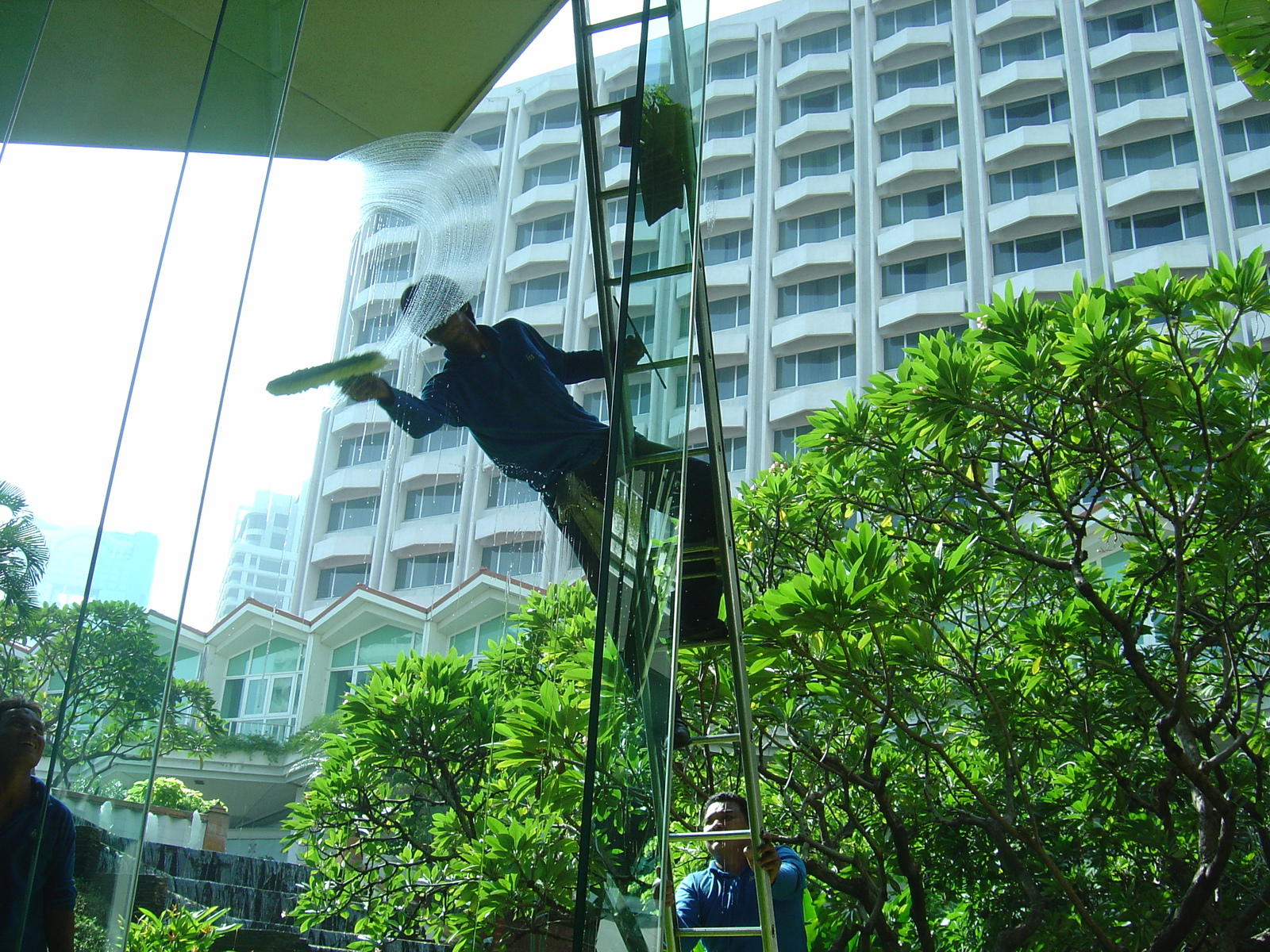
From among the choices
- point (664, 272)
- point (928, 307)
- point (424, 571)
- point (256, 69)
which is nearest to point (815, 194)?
point (928, 307)

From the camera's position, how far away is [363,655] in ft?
14.4

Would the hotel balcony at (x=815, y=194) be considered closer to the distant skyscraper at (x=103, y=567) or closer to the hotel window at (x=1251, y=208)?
the hotel window at (x=1251, y=208)

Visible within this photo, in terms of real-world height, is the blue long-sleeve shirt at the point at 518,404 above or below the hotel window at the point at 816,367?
below

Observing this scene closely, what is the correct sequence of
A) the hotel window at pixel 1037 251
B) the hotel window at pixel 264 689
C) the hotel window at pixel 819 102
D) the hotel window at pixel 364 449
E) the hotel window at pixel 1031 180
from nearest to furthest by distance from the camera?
the hotel window at pixel 264 689 → the hotel window at pixel 364 449 → the hotel window at pixel 1037 251 → the hotel window at pixel 1031 180 → the hotel window at pixel 819 102

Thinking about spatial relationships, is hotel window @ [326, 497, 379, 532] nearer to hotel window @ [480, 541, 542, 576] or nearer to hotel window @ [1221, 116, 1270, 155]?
hotel window @ [480, 541, 542, 576]

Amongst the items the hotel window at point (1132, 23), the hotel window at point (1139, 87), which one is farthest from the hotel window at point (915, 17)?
the hotel window at point (1139, 87)

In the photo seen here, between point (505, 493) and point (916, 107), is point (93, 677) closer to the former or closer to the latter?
point (505, 493)

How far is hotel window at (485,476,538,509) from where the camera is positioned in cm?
467

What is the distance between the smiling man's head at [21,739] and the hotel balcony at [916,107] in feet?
79.4

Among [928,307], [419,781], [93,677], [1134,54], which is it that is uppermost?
[1134,54]

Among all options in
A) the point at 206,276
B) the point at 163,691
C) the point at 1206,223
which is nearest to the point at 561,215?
the point at 206,276

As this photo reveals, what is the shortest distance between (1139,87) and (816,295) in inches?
304

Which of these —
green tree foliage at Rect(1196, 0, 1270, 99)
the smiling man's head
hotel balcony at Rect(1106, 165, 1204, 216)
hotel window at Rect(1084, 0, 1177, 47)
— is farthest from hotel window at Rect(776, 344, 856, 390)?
the smiling man's head

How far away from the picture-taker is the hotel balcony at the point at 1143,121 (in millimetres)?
20719
